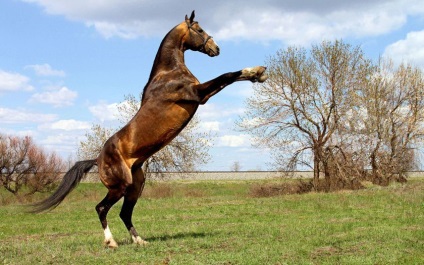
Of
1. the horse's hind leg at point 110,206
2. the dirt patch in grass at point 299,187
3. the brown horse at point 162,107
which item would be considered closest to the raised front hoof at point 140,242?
the brown horse at point 162,107

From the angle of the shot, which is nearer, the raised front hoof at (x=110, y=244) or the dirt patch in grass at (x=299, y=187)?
the raised front hoof at (x=110, y=244)

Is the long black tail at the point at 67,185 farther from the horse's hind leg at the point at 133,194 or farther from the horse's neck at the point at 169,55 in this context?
the horse's neck at the point at 169,55

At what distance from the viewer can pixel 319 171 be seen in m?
33.4

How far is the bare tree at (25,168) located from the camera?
119ft

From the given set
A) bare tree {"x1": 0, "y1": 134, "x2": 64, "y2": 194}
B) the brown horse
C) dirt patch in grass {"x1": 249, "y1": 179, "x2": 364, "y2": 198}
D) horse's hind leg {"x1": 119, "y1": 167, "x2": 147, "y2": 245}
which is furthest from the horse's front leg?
bare tree {"x1": 0, "y1": 134, "x2": 64, "y2": 194}

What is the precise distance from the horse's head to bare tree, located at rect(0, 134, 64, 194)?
30.3 m

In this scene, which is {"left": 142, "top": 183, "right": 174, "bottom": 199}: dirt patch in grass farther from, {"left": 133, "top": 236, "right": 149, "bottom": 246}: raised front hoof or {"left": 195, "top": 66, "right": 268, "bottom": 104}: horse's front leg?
{"left": 195, "top": 66, "right": 268, "bottom": 104}: horse's front leg

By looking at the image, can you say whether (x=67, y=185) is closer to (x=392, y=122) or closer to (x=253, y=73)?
(x=253, y=73)

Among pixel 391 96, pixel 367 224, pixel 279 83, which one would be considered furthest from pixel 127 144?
pixel 391 96

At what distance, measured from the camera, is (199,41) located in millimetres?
8945

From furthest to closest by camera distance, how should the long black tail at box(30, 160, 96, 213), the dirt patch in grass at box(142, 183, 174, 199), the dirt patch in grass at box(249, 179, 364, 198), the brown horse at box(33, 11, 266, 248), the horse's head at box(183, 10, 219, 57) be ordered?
1. the dirt patch in grass at box(142, 183, 174, 199)
2. the dirt patch in grass at box(249, 179, 364, 198)
3. the long black tail at box(30, 160, 96, 213)
4. the horse's head at box(183, 10, 219, 57)
5. the brown horse at box(33, 11, 266, 248)

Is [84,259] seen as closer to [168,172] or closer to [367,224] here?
[367,224]

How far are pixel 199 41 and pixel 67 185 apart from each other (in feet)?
12.6

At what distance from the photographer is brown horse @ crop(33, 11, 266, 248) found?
8359mm
